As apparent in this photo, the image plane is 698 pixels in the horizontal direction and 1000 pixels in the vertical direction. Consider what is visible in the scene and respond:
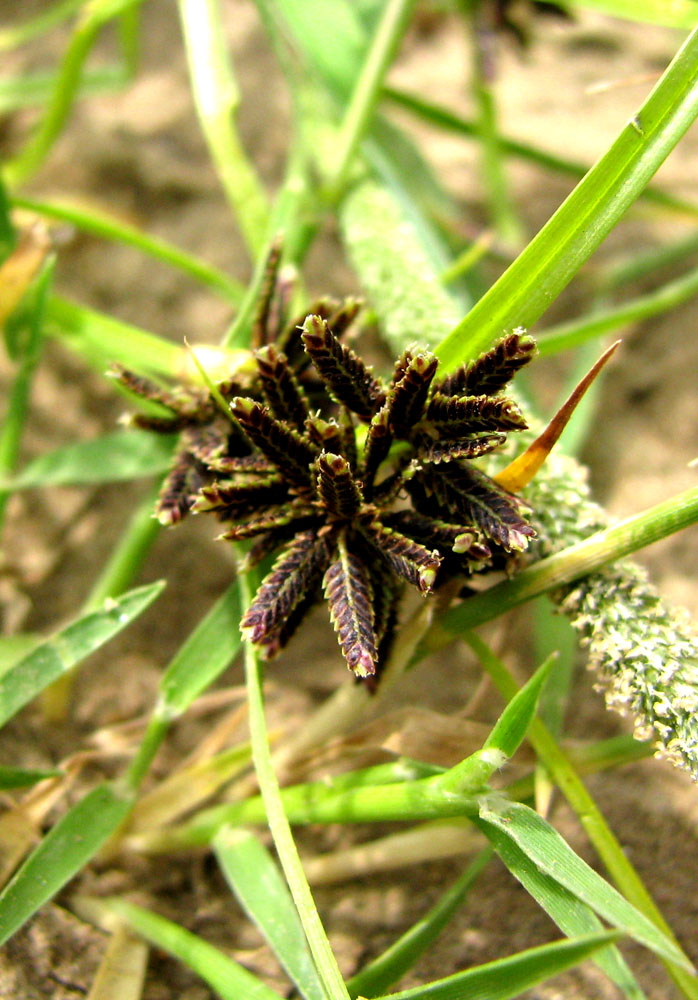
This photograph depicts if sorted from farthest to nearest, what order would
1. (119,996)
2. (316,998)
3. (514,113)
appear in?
1. (514,113)
2. (119,996)
3. (316,998)

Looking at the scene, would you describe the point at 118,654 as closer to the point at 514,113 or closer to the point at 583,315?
the point at 583,315

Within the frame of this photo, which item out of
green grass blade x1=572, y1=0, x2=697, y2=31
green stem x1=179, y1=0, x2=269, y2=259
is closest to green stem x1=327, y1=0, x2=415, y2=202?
green stem x1=179, y1=0, x2=269, y2=259

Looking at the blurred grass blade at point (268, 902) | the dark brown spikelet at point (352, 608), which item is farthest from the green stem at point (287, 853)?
the dark brown spikelet at point (352, 608)

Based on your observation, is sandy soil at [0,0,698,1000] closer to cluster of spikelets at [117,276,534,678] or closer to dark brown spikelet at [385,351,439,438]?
cluster of spikelets at [117,276,534,678]

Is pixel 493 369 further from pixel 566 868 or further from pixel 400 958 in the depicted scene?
pixel 400 958

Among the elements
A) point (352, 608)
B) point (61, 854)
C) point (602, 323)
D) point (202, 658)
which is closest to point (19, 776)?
point (61, 854)

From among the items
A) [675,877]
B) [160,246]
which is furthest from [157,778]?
[160,246]

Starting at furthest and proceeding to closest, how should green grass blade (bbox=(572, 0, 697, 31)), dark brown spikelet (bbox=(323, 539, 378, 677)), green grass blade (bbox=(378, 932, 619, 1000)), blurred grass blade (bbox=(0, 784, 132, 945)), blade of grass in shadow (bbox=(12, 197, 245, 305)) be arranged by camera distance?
blade of grass in shadow (bbox=(12, 197, 245, 305)) < green grass blade (bbox=(572, 0, 697, 31)) < blurred grass blade (bbox=(0, 784, 132, 945)) < dark brown spikelet (bbox=(323, 539, 378, 677)) < green grass blade (bbox=(378, 932, 619, 1000))

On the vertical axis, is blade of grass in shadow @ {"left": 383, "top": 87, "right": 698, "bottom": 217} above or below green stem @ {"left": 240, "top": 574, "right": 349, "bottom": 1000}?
above
